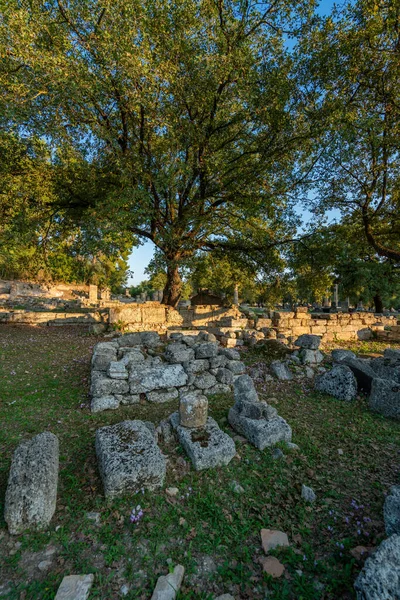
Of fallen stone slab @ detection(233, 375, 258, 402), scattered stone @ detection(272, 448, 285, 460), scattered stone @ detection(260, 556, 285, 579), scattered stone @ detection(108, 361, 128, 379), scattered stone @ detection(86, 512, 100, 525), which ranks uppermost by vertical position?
scattered stone @ detection(108, 361, 128, 379)

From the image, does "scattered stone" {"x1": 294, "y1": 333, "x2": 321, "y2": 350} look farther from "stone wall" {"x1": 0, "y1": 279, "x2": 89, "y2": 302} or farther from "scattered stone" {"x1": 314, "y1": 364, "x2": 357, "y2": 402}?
"stone wall" {"x1": 0, "y1": 279, "x2": 89, "y2": 302}

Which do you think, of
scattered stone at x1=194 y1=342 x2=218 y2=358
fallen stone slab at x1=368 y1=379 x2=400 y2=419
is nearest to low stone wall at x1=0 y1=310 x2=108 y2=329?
scattered stone at x1=194 y1=342 x2=218 y2=358

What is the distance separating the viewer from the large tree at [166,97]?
7.34 metres

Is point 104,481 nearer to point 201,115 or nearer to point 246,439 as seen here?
point 246,439

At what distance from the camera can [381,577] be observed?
5.31 feet

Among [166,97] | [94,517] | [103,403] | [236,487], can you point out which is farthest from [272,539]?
Result: [166,97]

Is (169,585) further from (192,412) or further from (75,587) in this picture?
(192,412)

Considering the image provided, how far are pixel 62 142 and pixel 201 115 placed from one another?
16.5 feet

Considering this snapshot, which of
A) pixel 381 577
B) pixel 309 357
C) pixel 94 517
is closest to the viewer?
pixel 381 577

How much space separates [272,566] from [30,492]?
6.47 feet

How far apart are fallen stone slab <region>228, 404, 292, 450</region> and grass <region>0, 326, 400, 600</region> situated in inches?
4.8

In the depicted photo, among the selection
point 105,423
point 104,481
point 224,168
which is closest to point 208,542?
point 104,481

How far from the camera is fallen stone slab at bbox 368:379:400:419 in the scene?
14.9ft

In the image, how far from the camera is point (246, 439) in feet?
12.1
